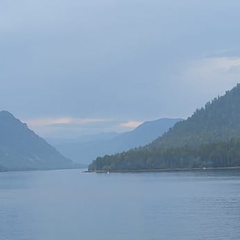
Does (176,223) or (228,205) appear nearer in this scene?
(176,223)

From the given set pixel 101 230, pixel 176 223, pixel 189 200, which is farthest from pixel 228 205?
pixel 101 230

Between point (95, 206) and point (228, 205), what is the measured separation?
74.3 feet

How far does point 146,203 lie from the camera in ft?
384

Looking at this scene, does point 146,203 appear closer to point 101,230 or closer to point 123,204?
point 123,204

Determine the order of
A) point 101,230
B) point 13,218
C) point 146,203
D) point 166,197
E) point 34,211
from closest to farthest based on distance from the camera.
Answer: point 101,230 < point 13,218 < point 34,211 < point 146,203 < point 166,197

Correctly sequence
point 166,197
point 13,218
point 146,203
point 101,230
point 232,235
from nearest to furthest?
point 232,235
point 101,230
point 13,218
point 146,203
point 166,197

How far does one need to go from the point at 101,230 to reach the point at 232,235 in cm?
1623

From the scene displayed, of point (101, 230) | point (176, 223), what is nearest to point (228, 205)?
point (176, 223)

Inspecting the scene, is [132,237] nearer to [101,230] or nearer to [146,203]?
[101,230]

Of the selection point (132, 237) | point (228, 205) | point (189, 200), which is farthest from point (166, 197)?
point (132, 237)

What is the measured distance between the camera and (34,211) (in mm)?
109688

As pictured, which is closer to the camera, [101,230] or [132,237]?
[132,237]

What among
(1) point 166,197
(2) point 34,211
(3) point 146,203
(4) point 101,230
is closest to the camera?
(4) point 101,230

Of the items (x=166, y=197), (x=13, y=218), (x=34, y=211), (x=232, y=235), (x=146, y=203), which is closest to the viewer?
(x=232, y=235)
